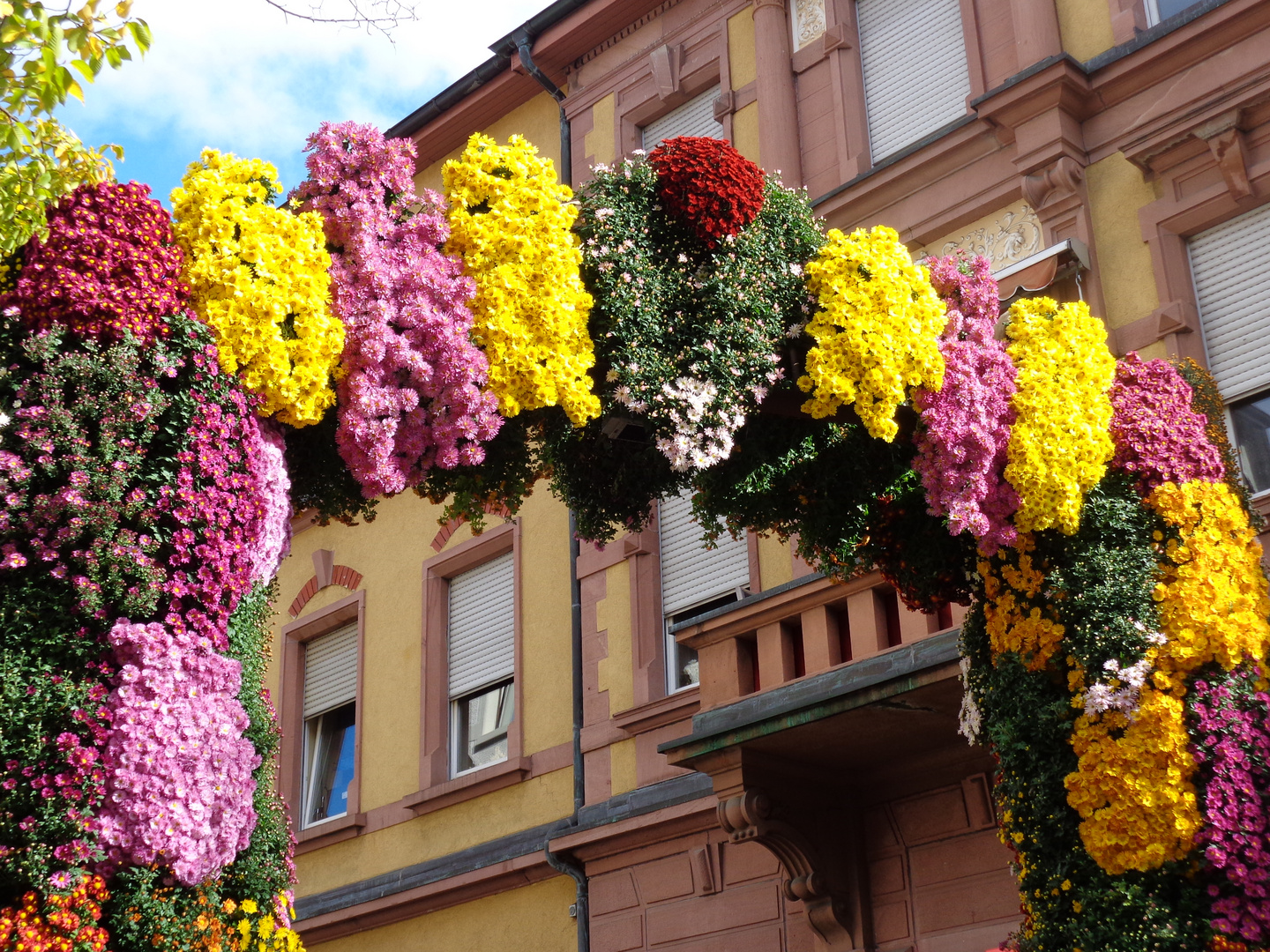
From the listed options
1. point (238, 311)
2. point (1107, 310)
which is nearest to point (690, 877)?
point (1107, 310)

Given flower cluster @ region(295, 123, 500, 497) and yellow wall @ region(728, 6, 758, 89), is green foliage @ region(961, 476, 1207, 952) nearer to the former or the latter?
flower cluster @ region(295, 123, 500, 497)

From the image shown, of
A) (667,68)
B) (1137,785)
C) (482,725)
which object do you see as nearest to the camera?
(1137,785)

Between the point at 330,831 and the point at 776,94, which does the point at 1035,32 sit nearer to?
the point at 776,94

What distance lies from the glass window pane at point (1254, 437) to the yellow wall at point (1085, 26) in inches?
132

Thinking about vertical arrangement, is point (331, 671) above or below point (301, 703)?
above

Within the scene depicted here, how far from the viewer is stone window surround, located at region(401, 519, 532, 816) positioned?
1467 centimetres

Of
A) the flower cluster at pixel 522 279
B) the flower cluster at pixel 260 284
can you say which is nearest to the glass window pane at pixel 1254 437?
the flower cluster at pixel 522 279

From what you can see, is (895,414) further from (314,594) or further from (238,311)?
(314,594)

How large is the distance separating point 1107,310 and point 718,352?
17.9ft

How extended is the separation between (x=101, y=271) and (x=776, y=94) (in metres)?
9.71

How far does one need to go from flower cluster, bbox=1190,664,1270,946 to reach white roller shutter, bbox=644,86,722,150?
9.54m

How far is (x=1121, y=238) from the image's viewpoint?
37.9ft

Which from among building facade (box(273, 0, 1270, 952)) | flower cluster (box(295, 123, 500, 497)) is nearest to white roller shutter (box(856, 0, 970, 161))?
building facade (box(273, 0, 1270, 952))

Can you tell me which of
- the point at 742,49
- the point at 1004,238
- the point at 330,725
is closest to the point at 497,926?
the point at 330,725
